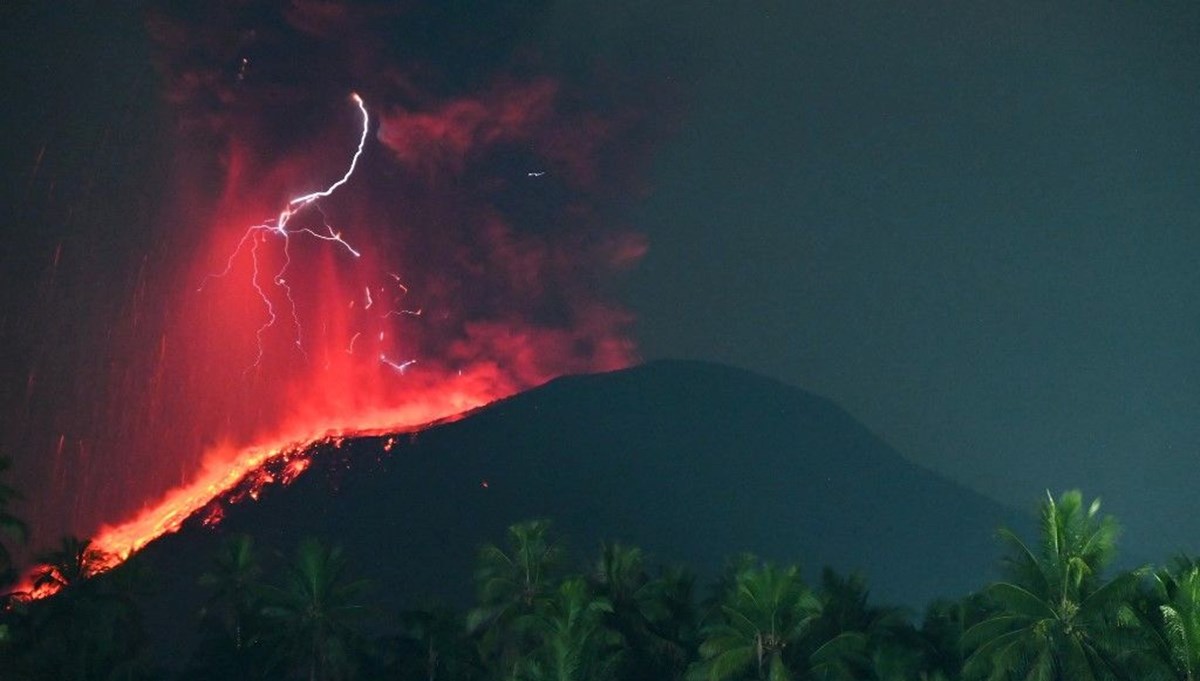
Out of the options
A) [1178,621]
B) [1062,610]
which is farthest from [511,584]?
[1178,621]

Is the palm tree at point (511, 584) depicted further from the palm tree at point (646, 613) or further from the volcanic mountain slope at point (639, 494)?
the volcanic mountain slope at point (639, 494)

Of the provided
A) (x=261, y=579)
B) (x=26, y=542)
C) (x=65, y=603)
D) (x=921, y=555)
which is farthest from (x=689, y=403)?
(x=26, y=542)

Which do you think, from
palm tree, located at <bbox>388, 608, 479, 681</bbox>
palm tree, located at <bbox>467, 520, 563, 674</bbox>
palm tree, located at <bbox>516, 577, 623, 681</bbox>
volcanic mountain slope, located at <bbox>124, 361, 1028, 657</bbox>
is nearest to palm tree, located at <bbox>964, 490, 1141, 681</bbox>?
palm tree, located at <bbox>516, 577, 623, 681</bbox>

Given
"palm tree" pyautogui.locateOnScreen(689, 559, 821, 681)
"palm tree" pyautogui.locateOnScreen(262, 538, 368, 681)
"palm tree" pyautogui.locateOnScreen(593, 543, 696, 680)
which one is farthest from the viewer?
"palm tree" pyautogui.locateOnScreen(262, 538, 368, 681)

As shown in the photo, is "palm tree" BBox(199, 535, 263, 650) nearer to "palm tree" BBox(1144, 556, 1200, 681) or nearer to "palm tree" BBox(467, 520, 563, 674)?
"palm tree" BBox(467, 520, 563, 674)

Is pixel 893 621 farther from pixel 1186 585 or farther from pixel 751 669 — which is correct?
pixel 1186 585
